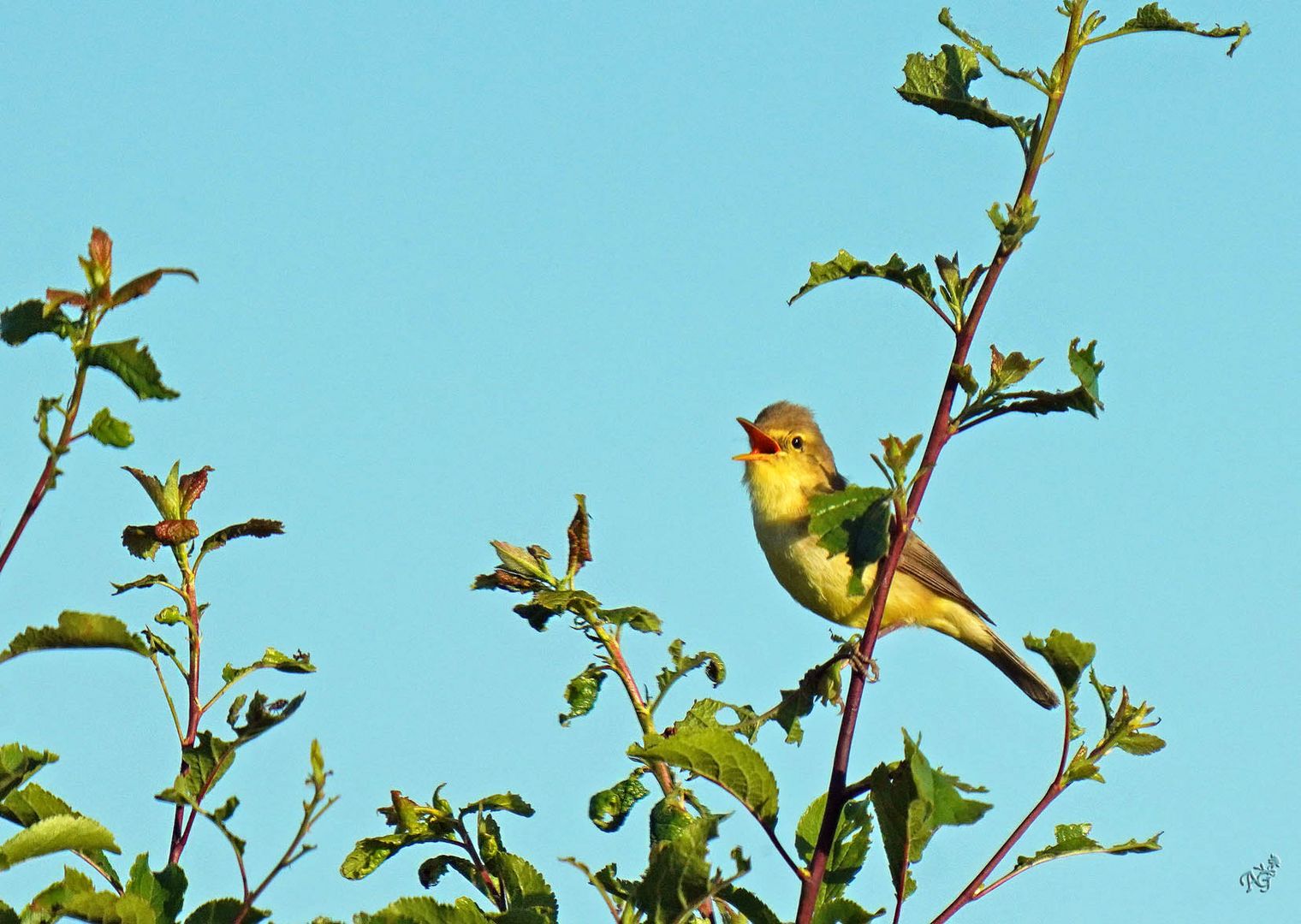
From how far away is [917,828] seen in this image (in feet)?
8.47

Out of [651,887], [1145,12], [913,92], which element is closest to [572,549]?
[651,887]

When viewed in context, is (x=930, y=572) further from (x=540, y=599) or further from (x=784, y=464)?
(x=540, y=599)

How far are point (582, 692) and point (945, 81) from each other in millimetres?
1543

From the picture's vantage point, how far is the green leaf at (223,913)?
8.00 feet

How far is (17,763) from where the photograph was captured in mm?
2561

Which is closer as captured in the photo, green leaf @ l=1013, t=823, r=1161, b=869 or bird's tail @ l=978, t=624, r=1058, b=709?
green leaf @ l=1013, t=823, r=1161, b=869

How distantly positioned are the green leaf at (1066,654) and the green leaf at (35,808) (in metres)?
1.78

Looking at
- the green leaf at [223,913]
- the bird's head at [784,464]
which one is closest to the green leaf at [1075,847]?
the green leaf at [223,913]

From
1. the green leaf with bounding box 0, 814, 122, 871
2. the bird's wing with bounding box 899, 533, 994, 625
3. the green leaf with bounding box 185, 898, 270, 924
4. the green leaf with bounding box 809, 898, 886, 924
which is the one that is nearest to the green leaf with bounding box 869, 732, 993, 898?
the green leaf with bounding box 809, 898, 886, 924

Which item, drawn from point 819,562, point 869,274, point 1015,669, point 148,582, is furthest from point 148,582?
point 1015,669

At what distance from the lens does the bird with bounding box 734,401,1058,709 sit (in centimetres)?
720

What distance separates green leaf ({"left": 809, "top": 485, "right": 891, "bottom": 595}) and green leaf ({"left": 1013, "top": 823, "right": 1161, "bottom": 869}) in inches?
25.4

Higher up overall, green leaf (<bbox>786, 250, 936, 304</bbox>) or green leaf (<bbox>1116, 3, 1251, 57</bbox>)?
green leaf (<bbox>1116, 3, 1251, 57</bbox>)

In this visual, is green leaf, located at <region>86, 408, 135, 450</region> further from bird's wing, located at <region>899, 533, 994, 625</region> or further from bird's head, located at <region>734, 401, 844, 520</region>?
bird's wing, located at <region>899, 533, 994, 625</region>
